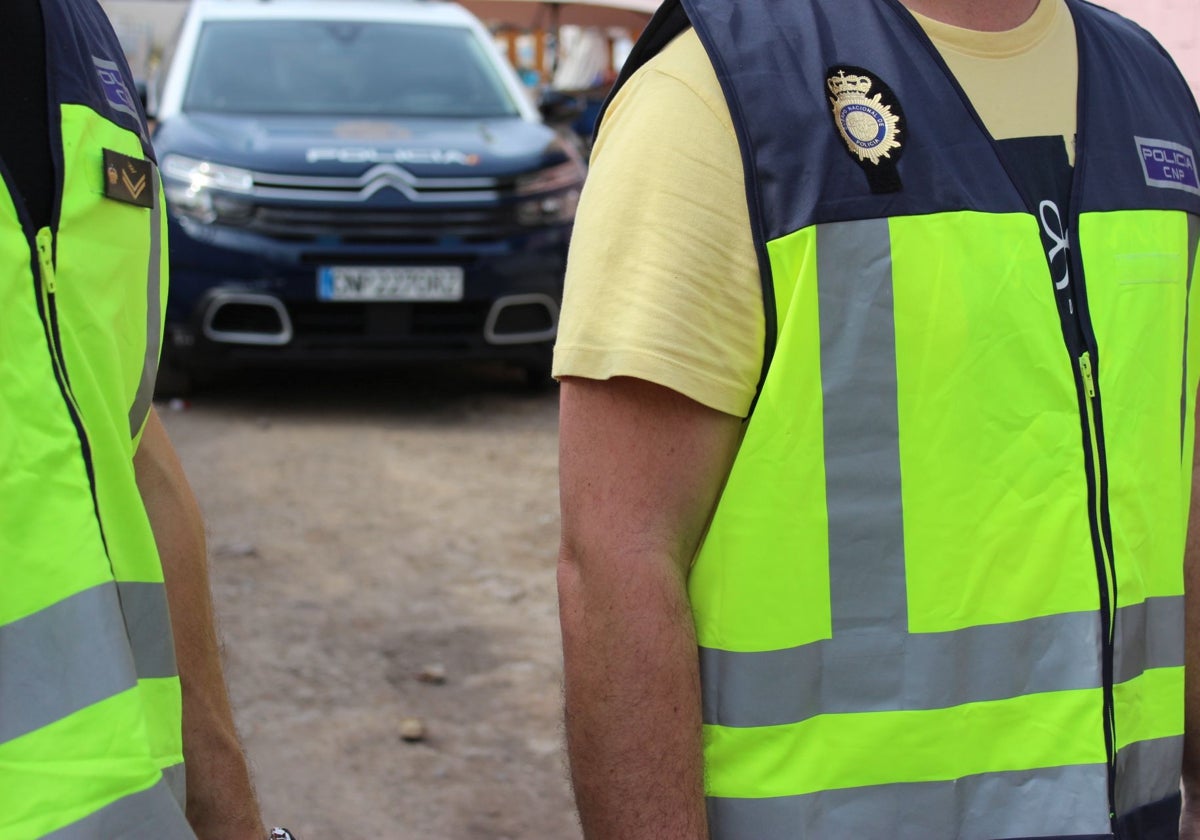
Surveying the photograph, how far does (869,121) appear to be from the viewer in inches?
59.7

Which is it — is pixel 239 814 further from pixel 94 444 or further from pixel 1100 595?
pixel 1100 595

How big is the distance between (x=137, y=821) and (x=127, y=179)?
0.61 m

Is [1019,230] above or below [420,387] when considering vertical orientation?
above

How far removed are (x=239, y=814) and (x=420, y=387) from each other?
21.0 ft

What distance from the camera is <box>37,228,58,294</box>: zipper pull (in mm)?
1271

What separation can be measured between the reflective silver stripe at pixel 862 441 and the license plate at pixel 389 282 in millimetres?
5591

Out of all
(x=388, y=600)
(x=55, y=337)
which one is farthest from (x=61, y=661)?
(x=388, y=600)

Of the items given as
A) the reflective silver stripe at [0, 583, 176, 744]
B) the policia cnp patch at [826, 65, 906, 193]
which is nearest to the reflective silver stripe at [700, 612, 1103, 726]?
the policia cnp patch at [826, 65, 906, 193]

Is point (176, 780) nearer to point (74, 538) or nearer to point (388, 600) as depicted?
point (74, 538)

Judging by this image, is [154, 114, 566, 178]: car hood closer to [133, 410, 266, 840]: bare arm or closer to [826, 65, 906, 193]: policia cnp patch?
[133, 410, 266, 840]: bare arm

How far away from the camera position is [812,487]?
148 cm

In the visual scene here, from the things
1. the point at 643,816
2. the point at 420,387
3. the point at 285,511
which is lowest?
the point at 420,387

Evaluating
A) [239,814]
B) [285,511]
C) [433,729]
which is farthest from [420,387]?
[239,814]

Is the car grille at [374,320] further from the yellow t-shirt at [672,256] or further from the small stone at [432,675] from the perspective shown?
the yellow t-shirt at [672,256]
